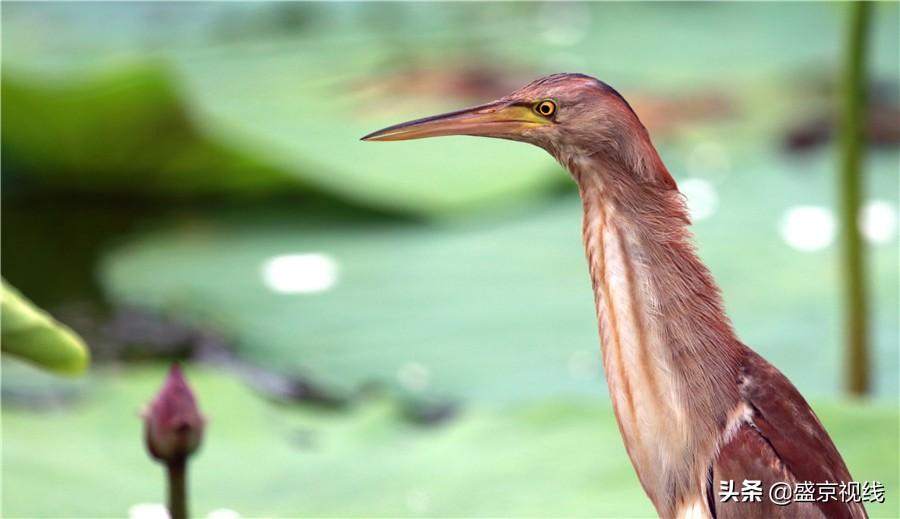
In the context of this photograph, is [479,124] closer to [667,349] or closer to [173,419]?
[667,349]

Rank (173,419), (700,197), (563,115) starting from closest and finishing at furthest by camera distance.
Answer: (563,115) → (173,419) → (700,197)

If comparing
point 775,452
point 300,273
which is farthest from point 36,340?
point 300,273

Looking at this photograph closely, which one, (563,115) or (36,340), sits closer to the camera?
(563,115)

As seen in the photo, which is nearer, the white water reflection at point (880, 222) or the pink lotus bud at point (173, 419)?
the pink lotus bud at point (173, 419)

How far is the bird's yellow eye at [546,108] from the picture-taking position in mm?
900

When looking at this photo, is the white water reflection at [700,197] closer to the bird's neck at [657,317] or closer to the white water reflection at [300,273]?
the white water reflection at [300,273]

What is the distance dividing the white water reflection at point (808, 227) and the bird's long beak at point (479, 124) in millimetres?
1309

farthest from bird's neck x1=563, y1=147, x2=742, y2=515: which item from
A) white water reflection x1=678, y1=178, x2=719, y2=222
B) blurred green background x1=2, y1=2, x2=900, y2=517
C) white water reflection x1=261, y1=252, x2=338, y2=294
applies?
white water reflection x1=678, y1=178, x2=719, y2=222

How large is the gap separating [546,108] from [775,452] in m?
0.29

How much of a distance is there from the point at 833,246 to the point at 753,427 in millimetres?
1262

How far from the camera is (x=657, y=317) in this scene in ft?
3.05

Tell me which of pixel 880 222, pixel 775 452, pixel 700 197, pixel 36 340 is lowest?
pixel 775 452

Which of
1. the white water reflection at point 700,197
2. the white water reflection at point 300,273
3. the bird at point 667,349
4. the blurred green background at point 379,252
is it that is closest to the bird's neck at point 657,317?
the bird at point 667,349

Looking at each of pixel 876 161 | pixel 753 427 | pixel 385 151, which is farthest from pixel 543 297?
pixel 753 427
